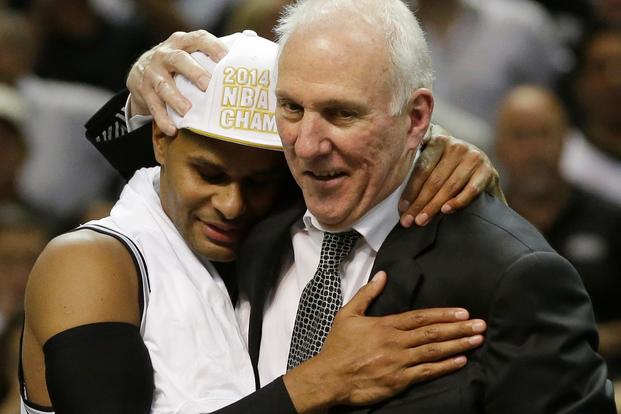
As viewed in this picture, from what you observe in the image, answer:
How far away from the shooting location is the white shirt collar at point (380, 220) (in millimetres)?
2459

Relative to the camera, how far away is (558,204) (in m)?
4.07

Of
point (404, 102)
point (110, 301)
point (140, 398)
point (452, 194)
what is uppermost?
point (404, 102)

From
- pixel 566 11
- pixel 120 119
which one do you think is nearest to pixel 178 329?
pixel 120 119

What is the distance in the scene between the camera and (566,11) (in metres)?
5.25

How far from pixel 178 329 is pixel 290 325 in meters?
0.24

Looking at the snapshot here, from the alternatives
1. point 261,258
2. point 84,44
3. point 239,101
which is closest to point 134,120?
point 239,101

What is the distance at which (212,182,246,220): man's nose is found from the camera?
2.59m

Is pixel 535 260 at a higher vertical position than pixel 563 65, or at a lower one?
higher

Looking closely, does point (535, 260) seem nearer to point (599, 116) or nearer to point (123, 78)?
point (599, 116)

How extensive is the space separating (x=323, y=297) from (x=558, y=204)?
175 centimetres

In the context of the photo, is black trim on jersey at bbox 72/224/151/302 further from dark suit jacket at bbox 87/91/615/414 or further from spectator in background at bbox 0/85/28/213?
spectator in background at bbox 0/85/28/213

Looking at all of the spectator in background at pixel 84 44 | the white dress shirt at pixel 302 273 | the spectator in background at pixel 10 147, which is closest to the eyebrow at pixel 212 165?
the white dress shirt at pixel 302 273

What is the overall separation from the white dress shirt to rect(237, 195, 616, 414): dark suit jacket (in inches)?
2.1

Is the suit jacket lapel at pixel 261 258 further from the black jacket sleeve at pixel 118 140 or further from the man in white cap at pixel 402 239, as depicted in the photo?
the black jacket sleeve at pixel 118 140
